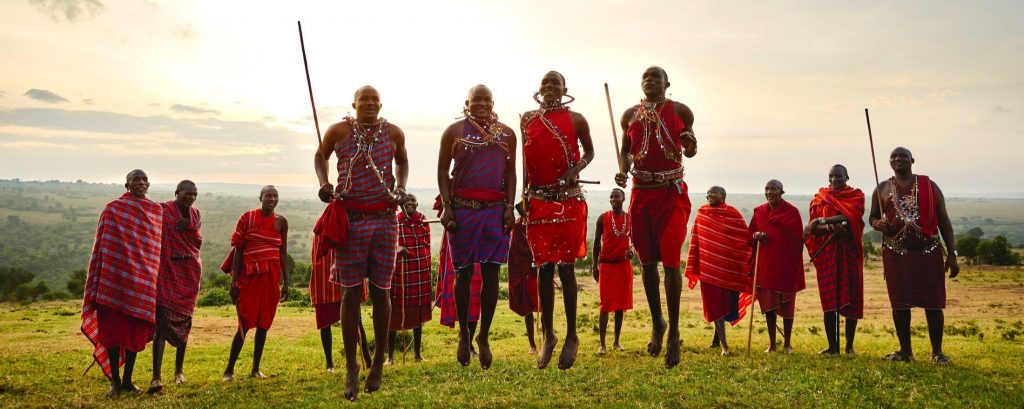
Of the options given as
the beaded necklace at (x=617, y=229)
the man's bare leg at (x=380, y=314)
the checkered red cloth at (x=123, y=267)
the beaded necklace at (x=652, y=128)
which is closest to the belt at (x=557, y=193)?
the beaded necklace at (x=652, y=128)

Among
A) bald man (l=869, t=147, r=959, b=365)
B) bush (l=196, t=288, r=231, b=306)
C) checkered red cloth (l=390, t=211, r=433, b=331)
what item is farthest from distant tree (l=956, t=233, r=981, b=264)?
bush (l=196, t=288, r=231, b=306)

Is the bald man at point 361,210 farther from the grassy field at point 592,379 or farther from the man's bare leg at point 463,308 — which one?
the grassy field at point 592,379

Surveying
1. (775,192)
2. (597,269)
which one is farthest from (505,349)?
(775,192)

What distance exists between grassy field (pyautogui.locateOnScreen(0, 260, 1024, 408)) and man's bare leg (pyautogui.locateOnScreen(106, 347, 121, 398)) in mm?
214

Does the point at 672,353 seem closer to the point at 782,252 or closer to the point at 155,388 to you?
the point at 782,252

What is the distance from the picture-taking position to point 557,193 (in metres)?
7.49

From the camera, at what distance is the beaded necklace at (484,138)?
7414mm

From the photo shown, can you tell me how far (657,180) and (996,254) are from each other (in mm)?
44696

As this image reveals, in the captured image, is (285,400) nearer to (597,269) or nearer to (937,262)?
(597,269)

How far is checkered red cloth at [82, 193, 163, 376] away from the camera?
32.7 ft

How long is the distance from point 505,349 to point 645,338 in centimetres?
357

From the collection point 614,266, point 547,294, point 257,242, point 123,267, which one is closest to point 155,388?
point 123,267

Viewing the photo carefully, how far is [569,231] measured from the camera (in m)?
7.39

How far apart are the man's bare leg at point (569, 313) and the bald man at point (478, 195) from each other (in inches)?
27.4
